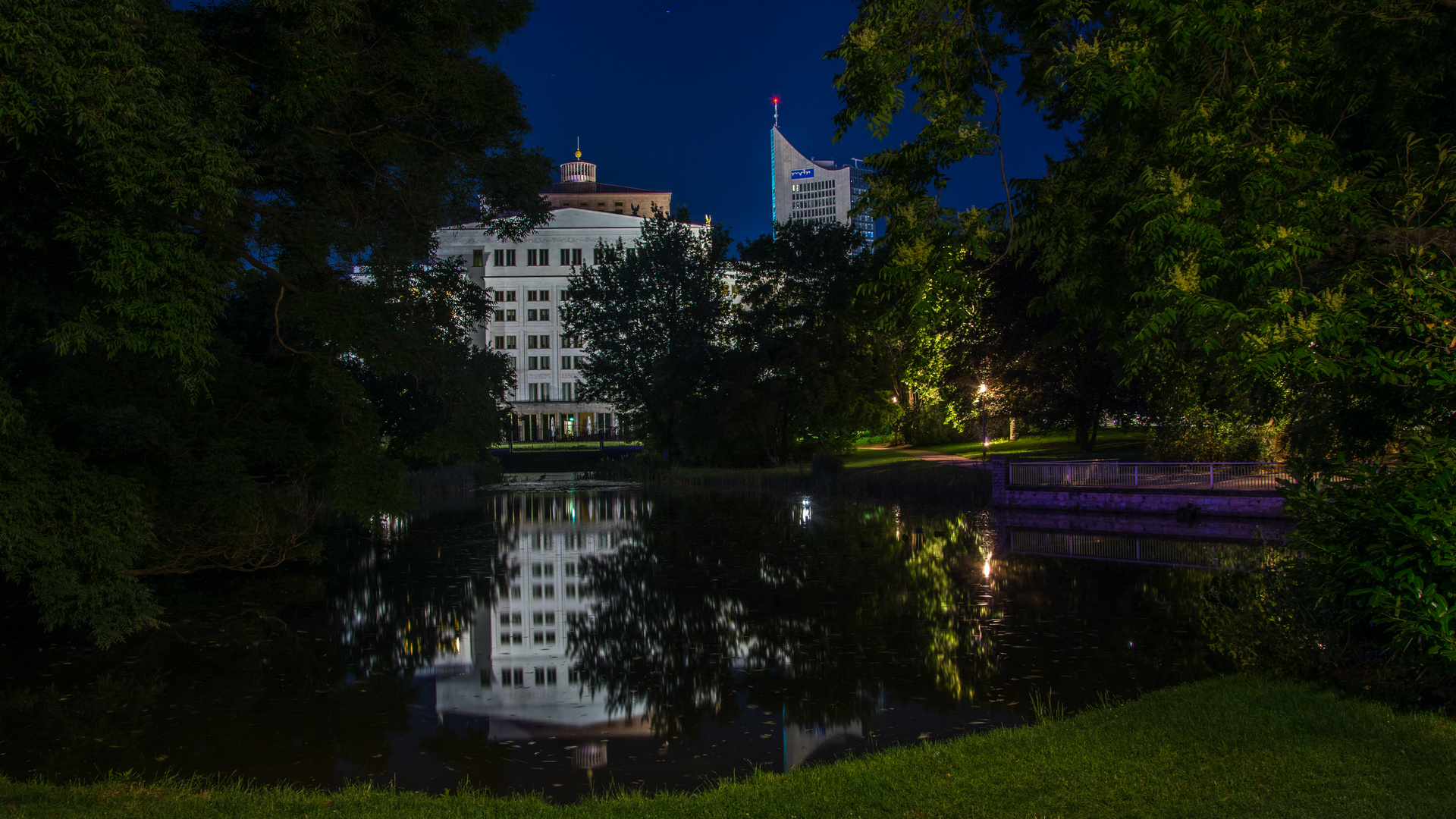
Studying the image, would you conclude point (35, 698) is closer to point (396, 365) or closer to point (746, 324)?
point (396, 365)

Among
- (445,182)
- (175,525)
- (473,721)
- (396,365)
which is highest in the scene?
(445,182)

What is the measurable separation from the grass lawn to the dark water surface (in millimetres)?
17149

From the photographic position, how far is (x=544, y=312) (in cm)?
10256

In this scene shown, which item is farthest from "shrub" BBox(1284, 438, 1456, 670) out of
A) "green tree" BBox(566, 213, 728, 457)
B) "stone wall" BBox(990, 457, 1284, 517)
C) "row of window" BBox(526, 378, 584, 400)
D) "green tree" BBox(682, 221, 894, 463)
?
"row of window" BBox(526, 378, 584, 400)

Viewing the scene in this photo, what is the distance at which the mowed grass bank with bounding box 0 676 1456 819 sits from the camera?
230 inches

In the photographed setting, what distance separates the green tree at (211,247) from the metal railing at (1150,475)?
58.1ft

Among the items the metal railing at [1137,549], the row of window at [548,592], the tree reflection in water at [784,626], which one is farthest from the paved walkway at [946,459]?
the row of window at [548,592]

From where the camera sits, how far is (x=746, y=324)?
46.4 meters

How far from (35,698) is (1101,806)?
11176 mm

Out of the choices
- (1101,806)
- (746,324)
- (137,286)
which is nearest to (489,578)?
(137,286)

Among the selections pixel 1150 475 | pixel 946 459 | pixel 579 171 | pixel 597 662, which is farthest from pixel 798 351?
pixel 579 171

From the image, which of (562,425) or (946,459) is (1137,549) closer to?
(946,459)

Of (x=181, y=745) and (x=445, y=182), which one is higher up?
(x=445, y=182)

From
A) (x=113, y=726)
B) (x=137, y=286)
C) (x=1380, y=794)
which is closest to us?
(x=1380, y=794)
